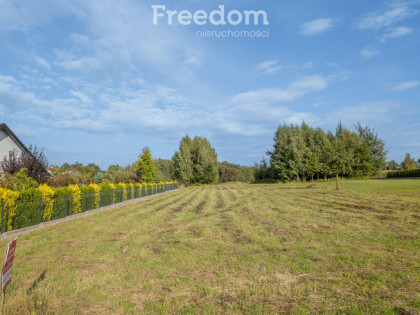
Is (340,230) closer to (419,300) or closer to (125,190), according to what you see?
(419,300)

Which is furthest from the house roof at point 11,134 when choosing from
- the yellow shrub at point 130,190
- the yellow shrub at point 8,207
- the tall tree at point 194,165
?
the tall tree at point 194,165

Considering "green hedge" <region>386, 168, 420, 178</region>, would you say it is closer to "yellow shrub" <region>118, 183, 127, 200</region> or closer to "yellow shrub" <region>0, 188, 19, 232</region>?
"yellow shrub" <region>118, 183, 127, 200</region>

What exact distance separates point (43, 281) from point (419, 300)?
23.6 ft

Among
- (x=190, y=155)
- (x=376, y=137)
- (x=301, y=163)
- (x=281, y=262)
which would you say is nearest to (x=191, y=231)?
(x=281, y=262)

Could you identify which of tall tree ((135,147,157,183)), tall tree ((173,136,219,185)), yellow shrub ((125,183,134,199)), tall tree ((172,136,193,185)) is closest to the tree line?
tall tree ((173,136,219,185))

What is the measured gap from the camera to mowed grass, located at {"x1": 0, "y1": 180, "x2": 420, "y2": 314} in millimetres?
4324

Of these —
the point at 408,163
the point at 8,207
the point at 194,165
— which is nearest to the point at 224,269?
the point at 8,207

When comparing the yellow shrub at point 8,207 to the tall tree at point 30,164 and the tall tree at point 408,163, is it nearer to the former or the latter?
the tall tree at point 30,164

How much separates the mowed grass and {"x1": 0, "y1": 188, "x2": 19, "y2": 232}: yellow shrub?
1.03 m

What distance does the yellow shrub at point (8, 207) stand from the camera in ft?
33.0

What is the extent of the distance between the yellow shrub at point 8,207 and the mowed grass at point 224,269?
103 centimetres

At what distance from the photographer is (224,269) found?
5.89 meters

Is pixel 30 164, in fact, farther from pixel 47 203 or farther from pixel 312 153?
pixel 312 153

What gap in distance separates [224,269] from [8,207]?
9.57 metres
